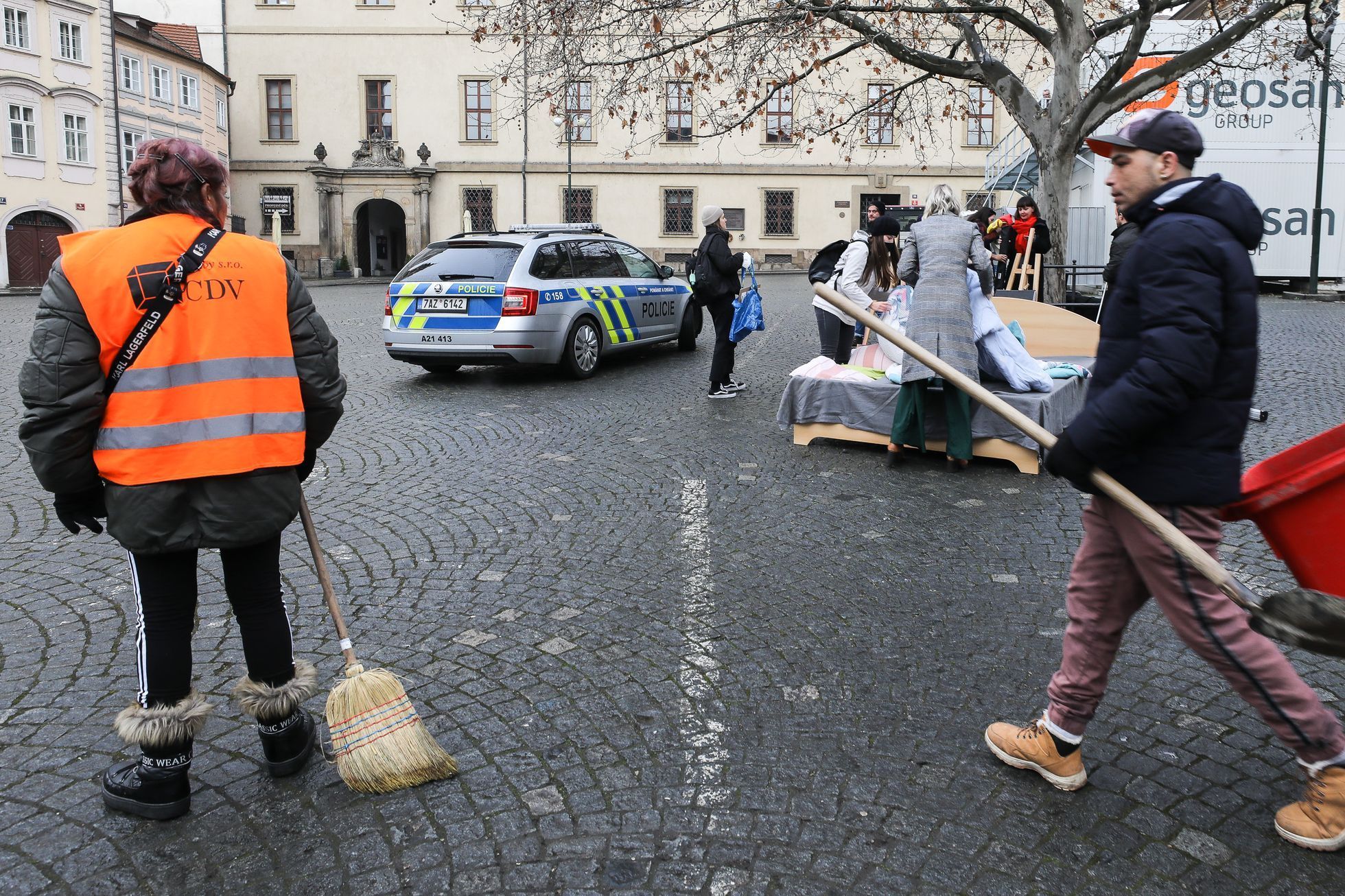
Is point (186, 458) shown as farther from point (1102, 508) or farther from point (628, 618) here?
point (1102, 508)

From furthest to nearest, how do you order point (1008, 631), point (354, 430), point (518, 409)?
point (518, 409)
point (354, 430)
point (1008, 631)

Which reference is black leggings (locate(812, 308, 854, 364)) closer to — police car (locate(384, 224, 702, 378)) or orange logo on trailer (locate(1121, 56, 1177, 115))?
police car (locate(384, 224, 702, 378))

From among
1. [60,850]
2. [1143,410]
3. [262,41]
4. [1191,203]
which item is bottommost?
[60,850]

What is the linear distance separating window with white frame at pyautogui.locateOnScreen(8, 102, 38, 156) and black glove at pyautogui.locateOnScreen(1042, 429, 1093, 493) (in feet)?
140

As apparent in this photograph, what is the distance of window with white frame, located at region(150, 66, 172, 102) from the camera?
43812 millimetres

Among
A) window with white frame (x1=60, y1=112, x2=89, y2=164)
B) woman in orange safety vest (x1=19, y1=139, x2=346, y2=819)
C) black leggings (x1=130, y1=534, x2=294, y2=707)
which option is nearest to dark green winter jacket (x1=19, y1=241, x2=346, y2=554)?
woman in orange safety vest (x1=19, y1=139, x2=346, y2=819)

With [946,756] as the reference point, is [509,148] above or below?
above

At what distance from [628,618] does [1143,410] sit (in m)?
2.38

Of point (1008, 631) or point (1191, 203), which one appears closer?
point (1191, 203)

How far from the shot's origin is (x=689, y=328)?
14570 mm

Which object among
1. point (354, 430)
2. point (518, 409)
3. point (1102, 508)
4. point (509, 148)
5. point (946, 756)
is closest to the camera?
point (1102, 508)

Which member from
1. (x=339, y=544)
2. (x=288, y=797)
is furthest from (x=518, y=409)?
(x=288, y=797)

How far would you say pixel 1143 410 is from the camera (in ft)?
8.97

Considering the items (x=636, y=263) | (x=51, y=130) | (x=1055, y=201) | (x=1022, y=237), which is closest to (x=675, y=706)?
(x=636, y=263)
